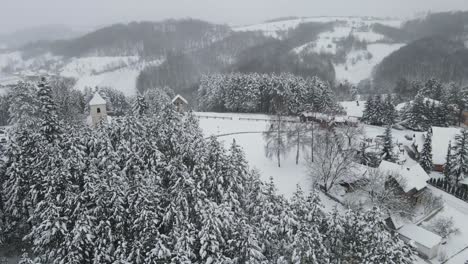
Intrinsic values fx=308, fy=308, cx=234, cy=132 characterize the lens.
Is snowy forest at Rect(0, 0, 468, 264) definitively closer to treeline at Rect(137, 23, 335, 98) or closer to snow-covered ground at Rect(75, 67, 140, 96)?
treeline at Rect(137, 23, 335, 98)

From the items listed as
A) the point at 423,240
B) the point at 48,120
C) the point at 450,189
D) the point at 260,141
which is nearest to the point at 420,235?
the point at 423,240

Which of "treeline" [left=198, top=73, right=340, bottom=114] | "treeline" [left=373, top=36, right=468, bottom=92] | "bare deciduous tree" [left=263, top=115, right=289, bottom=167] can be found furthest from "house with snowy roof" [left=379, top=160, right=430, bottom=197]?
"treeline" [left=373, top=36, right=468, bottom=92]

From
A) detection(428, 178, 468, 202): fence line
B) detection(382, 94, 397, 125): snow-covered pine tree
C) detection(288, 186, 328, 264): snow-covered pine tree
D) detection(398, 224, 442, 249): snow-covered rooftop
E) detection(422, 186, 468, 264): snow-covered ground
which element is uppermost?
detection(288, 186, 328, 264): snow-covered pine tree

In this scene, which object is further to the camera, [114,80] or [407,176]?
[114,80]

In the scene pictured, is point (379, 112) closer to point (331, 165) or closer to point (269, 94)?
point (269, 94)

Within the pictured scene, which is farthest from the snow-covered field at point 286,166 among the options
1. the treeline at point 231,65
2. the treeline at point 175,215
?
the treeline at point 231,65

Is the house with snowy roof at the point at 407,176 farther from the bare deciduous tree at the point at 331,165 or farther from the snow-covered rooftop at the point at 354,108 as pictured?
the snow-covered rooftop at the point at 354,108
